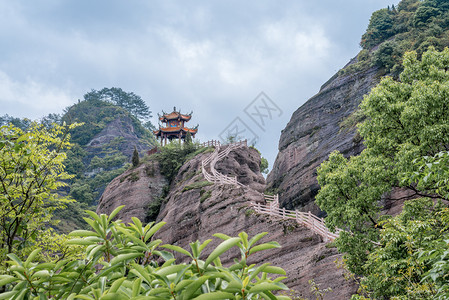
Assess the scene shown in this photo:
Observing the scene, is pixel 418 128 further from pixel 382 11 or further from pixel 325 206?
pixel 382 11

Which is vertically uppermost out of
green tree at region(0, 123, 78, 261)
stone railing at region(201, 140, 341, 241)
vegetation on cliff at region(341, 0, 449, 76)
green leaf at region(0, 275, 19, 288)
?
vegetation on cliff at region(341, 0, 449, 76)

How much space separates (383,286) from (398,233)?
64.4 inches

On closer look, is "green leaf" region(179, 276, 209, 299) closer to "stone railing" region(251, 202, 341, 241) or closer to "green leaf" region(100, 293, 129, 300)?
"green leaf" region(100, 293, 129, 300)

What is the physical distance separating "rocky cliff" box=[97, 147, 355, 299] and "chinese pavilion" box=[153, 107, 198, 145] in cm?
1066

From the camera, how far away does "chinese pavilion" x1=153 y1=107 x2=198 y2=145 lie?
4266 cm

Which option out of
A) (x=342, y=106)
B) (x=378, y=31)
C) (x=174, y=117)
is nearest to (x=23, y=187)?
(x=342, y=106)

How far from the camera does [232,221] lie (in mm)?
18812

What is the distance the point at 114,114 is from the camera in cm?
8006

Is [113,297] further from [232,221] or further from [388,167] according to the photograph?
[232,221]

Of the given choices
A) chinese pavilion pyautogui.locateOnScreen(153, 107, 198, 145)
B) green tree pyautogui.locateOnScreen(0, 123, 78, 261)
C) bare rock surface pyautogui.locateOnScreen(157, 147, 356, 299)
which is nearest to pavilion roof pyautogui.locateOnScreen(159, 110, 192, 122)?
chinese pavilion pyautogui.locateOnScreen(153, 107, 198, 145)

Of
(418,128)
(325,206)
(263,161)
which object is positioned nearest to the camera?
(418,128)

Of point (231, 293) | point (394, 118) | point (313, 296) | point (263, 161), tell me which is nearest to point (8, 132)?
point (231, 293)

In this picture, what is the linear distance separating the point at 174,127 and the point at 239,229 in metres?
26.5

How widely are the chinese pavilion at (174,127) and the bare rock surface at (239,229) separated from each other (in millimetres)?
12425
